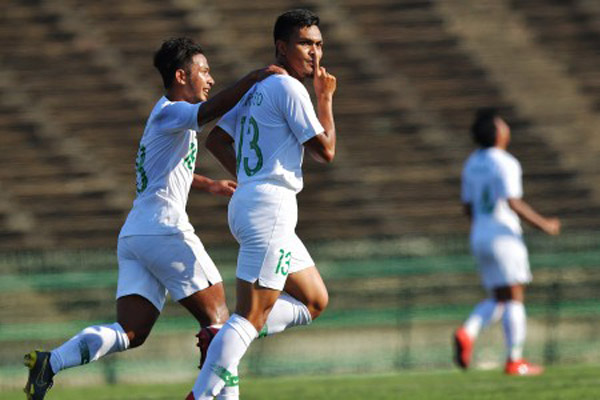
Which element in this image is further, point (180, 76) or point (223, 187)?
point (223, 187)

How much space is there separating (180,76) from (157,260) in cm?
93

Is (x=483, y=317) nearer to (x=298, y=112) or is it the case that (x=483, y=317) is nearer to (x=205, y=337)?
(x=205, y=337)

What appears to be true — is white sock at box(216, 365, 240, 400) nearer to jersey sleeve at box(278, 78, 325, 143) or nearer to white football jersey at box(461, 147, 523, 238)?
jersey sleeve at box(278, 78, 325, 143)

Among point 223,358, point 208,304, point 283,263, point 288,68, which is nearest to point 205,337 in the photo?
point 208,304

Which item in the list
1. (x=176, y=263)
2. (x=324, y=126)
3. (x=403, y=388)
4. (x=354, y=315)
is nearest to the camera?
(x=324, y=126)

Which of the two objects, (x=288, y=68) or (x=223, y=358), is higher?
(x=288, y=68)

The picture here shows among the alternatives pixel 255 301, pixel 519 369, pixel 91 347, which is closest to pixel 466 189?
pixel 519 369

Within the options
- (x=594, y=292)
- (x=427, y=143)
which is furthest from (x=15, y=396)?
(x=427, y=143)

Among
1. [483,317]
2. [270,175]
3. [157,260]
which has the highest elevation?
[270,175]

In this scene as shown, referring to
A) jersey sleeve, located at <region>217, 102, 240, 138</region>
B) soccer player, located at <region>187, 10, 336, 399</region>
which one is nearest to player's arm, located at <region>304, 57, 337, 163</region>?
soccer player, located at <region>187, 10, 336, 399</region>

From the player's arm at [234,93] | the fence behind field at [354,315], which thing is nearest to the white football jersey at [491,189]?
the fence behind field at [354,315]

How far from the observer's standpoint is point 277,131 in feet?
19.4

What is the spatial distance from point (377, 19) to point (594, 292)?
19.0ft

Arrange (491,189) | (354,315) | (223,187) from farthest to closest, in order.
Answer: (354,315), (491,189), (223,187)
